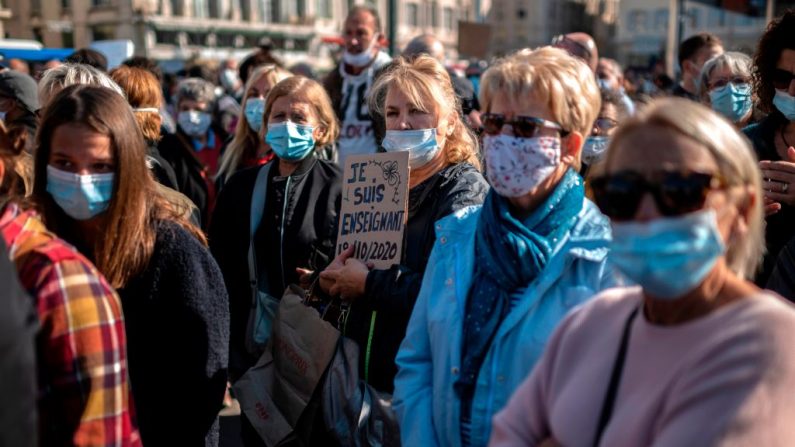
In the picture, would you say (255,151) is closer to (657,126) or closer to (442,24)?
(657,126)

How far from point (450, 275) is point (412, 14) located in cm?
7450

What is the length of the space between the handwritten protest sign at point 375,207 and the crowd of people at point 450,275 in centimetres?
7

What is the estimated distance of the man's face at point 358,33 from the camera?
700 centimetres

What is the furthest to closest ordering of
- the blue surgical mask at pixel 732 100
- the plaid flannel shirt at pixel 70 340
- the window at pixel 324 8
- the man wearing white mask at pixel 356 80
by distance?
the window at pixel 324 8
the man wearing white mask at pixel 356 80
the blue surgical mask at pixel 732 100
the plaid flannel shirt at pixel 70 340

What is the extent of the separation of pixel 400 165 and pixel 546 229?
874 mm

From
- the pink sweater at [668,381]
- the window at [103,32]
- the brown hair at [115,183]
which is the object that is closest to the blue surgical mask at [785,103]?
the pink sweater at [668,381]

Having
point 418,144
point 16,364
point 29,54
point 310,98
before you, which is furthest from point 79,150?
point 29,54

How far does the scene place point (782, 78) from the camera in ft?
11.1

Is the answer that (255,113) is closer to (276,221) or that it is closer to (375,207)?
(276,221)

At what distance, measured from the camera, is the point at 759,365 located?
4.75ft

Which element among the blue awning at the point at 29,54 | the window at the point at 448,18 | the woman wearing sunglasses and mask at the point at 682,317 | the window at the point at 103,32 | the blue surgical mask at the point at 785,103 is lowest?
the woman wearing sunglasses and mask at the point at 682,317

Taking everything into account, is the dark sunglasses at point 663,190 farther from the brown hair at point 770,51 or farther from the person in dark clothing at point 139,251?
the brown hair at point 770,51

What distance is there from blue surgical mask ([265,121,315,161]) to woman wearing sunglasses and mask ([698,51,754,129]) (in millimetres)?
2694

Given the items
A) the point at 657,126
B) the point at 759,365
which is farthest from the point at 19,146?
the point at 759,365
